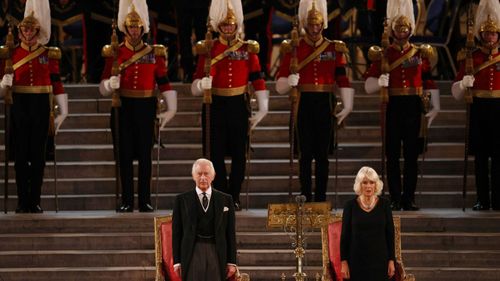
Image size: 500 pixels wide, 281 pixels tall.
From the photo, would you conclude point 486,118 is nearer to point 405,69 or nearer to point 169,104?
point 405,69

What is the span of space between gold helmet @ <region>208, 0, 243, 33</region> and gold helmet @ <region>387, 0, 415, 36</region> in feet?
4.92

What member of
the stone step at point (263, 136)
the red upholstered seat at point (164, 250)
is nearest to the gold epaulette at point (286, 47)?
the stone step at point (263, 136)

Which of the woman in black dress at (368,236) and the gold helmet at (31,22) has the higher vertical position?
the gold helmet at (31,22)

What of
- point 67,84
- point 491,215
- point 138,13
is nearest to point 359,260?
point 491,215

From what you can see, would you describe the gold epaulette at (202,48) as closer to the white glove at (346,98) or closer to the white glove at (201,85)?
the white glove at (201,85)

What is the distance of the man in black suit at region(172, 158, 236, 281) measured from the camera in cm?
1366

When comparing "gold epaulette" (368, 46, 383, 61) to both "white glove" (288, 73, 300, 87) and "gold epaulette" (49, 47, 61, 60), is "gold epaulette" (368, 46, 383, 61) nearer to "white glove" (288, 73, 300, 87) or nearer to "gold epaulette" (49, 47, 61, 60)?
"white glove" (288, 73, 300, 87)

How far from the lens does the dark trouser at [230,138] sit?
17219 mm

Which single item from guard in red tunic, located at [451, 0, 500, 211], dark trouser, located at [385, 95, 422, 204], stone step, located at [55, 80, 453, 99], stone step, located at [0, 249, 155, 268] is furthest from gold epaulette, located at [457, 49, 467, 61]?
stone step, located at [0, 249, 155, 268]

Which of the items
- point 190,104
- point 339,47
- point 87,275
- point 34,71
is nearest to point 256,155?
point 190,104

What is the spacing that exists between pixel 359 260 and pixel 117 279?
296 cm

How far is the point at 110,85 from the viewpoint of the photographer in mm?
17219

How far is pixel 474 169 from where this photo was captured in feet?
59.9

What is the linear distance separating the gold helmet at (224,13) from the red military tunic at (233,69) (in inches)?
7.3
